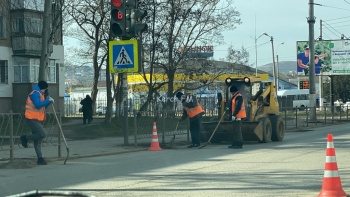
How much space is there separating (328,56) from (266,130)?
33.6 metres

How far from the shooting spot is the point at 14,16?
3947 cm

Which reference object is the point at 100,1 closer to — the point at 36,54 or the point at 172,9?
the point at 172,9

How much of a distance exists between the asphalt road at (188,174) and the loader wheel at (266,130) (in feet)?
11.0

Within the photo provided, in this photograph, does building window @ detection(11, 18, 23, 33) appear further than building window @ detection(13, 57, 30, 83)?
No

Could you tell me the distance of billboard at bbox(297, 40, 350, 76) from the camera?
52.5 meters

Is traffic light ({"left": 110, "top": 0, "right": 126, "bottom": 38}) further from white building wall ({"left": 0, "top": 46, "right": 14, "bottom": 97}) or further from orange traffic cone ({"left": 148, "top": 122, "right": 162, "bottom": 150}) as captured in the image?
white building wall ({"left": 0, "top": 46, "right": 14, "bottom": 97})

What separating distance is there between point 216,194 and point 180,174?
8.44ft

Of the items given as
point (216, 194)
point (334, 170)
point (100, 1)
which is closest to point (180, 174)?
point (216, 194)

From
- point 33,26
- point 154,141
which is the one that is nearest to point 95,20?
point 33,26

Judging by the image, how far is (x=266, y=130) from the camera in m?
21.0

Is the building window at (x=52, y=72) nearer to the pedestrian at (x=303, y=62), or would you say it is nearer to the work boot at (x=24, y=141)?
the pedestrian at (x=303, y=62)

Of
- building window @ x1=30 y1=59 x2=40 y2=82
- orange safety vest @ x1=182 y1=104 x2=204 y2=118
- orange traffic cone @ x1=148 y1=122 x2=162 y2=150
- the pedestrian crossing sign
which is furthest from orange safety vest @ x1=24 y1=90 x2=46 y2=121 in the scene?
building window @ x1=30 y1=59 x2=40 y2=82

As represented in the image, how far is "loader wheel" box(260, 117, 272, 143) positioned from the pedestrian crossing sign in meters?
5.17

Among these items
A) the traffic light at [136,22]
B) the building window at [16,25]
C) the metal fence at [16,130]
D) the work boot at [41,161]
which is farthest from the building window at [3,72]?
the work boot at [41,161]
